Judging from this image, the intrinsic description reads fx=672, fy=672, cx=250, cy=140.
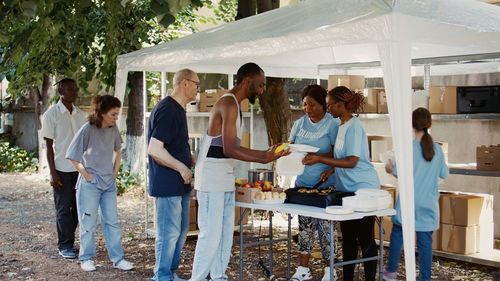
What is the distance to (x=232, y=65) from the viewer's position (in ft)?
25.8

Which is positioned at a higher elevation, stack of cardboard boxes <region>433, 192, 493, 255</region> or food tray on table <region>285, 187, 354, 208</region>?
food tray on table <region>285, 187, 354, 208</region>

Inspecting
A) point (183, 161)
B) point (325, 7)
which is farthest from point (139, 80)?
point (325, 7)

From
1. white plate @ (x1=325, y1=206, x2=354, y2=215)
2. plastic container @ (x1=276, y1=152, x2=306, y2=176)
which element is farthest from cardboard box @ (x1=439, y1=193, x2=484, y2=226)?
white plate @ (x1=325, y1=206, x2=354, y2=215)

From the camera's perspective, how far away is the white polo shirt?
657 centimetres

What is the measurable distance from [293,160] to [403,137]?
1.22 m

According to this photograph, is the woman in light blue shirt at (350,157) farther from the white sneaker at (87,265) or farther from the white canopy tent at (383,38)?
the white sneaker at (87,265)

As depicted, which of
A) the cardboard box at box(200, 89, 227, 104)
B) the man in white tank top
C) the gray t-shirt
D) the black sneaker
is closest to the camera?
the man in white tank top

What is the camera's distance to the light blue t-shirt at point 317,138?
17.9 feet

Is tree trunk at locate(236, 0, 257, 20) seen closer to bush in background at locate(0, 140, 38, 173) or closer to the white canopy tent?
the white canopy tent

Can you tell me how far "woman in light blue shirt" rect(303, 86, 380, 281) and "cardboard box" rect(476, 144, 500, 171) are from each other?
175 cm

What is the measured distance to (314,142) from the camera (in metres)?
5.48

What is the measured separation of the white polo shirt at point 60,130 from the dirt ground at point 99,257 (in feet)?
3.29

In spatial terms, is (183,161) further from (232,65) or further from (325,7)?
(232,65)

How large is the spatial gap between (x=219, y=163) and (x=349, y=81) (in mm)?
3191
